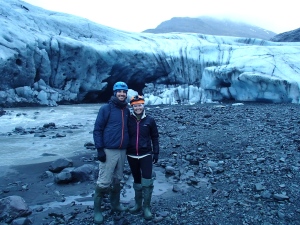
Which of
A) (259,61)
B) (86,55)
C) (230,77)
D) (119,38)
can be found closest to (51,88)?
(86,55)

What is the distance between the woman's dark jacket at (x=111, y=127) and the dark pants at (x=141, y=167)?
0.33m

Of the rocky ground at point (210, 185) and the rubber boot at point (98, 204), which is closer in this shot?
the rubber boot at point (98, 204)

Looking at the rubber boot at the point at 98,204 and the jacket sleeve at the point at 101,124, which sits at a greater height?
the jacket sleeve at the point at 101,124

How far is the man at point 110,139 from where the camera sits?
12.0ft

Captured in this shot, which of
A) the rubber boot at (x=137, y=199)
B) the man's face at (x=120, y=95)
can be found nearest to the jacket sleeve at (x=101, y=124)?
the man's face at (x=120, y=95)

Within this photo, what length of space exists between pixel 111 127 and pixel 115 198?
1.02 m

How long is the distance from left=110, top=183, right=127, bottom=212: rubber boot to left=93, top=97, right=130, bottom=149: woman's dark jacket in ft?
2.02

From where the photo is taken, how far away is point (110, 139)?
143 inches

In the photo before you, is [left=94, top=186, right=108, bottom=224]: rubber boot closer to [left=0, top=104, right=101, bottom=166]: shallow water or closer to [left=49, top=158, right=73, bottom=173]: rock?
[left=49, top=158, right=73, bottom=173]: rock

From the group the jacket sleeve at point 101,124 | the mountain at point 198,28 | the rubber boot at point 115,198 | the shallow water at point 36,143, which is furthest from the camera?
the mountain at point 198,28

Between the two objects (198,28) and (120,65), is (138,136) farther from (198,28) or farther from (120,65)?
(198,28)

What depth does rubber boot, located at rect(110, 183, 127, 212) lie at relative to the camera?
12.7 ft

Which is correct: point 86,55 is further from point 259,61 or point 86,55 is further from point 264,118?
point 264,118

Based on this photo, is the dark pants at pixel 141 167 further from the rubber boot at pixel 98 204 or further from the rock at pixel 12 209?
the rock at pixel 12 209
